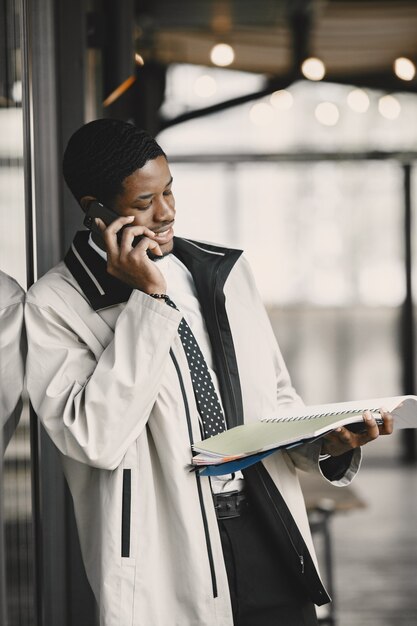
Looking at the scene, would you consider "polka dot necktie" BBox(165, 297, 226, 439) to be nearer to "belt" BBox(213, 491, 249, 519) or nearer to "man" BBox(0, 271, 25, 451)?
"belt" BBox(213, 491, 249, 519)

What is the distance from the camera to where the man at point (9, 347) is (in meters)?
1.60

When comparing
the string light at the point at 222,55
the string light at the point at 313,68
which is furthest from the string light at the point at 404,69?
the string light at the point at 222,55

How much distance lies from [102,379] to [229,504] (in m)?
0.38

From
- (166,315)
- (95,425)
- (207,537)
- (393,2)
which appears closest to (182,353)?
(166,315)

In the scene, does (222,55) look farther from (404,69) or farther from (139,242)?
(139,242)

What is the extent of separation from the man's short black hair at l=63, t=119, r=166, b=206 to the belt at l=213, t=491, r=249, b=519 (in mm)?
599

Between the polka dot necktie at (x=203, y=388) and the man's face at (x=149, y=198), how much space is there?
0.48 feet

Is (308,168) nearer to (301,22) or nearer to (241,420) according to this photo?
(301,22)

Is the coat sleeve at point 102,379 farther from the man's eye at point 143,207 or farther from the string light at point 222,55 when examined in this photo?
the string light at point 222,55

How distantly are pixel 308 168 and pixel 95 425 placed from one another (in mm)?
6562

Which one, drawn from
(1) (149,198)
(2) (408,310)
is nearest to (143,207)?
(1) (149,198)

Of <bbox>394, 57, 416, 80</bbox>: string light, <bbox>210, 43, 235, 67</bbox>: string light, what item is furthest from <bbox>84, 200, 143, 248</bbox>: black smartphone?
<bbox>210, 43, 235, 67</bbox>: string light

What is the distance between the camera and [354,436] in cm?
164

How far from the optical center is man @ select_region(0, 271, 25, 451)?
1.60m
